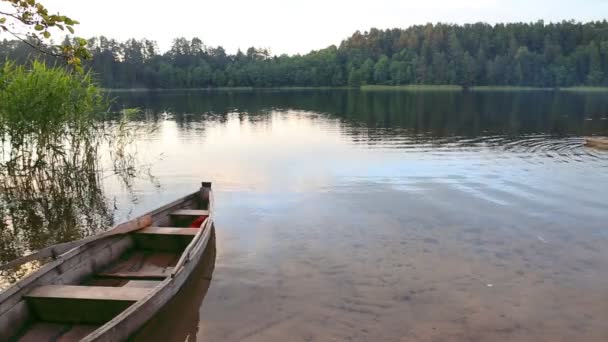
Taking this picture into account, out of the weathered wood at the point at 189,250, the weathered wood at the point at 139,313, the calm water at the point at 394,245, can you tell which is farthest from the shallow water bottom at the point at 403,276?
the weathered wood at the point at 189,250

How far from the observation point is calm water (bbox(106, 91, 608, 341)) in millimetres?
8031

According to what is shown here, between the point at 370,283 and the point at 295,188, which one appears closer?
the point at 370,283

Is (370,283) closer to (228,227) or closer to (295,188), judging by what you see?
(228,227)

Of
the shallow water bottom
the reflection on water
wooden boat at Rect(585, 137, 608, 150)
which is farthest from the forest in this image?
the shallow water bottom

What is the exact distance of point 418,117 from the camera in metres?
46.6

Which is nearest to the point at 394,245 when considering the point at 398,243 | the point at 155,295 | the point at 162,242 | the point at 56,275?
the point at 398,243

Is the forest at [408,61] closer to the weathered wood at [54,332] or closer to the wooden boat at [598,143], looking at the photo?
the wooden boat at [598,143]

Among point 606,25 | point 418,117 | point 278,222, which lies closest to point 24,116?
point 278,222

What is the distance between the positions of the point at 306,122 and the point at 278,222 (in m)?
30.5

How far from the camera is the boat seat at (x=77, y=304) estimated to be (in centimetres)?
700

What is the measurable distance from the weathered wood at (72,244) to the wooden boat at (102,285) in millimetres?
21

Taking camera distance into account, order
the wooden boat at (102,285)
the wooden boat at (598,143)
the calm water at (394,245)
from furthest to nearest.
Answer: the wooden boat at (598,143) < the calm water at (394,245) < the wooden boat at (102,285)

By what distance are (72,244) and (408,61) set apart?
166 m

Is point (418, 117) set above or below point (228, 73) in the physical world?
below
